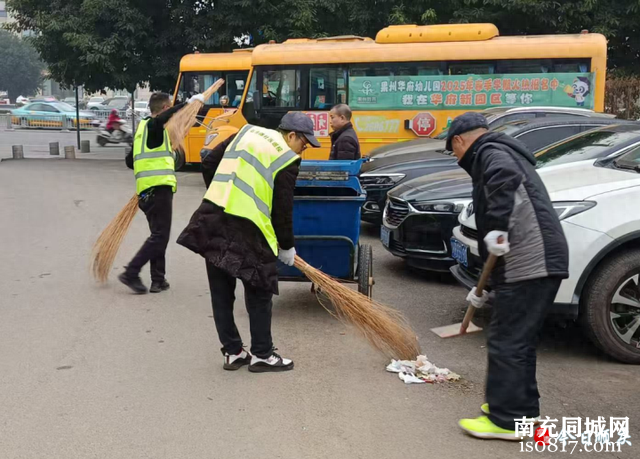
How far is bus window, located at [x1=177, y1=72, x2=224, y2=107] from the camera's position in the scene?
18.0 meters

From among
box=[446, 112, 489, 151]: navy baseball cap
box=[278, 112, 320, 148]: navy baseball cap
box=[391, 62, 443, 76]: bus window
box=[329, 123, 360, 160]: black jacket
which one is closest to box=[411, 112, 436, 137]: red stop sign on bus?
box=[391, 62, 443, 76]: bus window

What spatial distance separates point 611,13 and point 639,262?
14364 mm

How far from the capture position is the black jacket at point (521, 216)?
372cm

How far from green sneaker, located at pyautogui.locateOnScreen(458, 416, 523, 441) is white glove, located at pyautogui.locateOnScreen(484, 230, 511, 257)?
0.92 metres

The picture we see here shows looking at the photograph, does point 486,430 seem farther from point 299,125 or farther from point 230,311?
point 299,125

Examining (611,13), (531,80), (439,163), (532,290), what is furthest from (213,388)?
(611,13)

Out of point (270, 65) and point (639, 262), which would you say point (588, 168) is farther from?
point (270, 65)

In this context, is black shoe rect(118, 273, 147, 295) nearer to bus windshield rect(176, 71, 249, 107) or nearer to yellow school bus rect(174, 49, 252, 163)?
yellow school bus rect(174, 49, 252, 163)

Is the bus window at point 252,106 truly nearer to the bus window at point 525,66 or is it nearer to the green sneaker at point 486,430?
the bus window at point 525,66

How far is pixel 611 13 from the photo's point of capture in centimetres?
1738

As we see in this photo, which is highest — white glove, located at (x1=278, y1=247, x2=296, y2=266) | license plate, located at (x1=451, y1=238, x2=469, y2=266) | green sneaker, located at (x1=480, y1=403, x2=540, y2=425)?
white glove, located at (x1=278, y1=247, x2=296, y2=266)

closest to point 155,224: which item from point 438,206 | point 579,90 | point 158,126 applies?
point 158,126

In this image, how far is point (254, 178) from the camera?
4.56 metres

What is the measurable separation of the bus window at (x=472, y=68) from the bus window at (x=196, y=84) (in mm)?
6281
